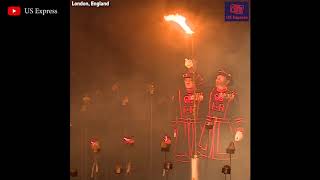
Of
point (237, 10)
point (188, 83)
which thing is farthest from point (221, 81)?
point (237, 10)

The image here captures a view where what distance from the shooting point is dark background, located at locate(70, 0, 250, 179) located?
1790 millimetres

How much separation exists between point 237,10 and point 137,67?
0.48 metres

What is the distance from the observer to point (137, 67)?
1850mm

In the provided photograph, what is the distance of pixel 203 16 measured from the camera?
1784mm

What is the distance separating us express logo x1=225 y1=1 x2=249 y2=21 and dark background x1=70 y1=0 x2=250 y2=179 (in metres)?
0.03

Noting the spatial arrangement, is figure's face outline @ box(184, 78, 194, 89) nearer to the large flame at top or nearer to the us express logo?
the large flame at top

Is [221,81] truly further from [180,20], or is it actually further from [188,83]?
[180,20]

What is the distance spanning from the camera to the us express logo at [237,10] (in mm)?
1761
